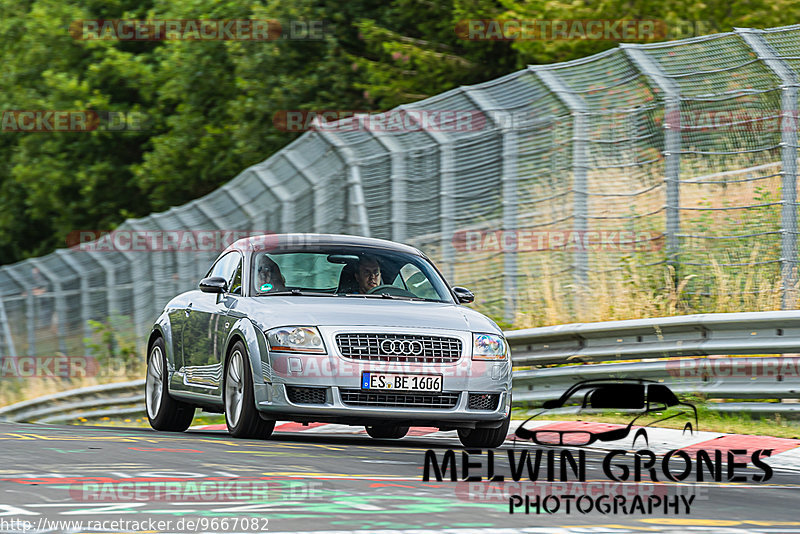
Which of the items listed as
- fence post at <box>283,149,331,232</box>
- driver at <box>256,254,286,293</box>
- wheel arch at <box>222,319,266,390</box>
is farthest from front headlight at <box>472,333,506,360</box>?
fence post at <box>283,149,331,232</box>

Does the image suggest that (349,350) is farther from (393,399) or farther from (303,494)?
(303,494)

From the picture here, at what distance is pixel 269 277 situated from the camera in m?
11.0

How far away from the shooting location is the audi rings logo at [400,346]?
9766mm

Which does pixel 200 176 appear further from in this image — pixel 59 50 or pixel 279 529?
pixel 279 529

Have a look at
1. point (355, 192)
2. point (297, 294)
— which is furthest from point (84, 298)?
point (297, 294)

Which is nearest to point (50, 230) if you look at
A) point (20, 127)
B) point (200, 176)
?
point (20, 127)

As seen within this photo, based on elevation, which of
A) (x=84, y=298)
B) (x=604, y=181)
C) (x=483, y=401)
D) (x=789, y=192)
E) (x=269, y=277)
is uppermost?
(x=789, y=192)

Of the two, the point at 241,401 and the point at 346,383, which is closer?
the point at 346,383

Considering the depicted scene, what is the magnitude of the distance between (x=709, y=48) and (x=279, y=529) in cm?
881

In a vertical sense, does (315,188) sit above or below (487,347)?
below

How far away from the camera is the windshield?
10992 millimetres

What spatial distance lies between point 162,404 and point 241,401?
7.90ft

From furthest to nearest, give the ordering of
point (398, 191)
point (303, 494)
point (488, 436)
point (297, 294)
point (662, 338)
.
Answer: point (398, 191), point (662, 338), point (297, 294), point (488, 436), point (303, 494)

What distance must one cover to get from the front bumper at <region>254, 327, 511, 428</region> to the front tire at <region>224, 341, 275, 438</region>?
0.40ft
